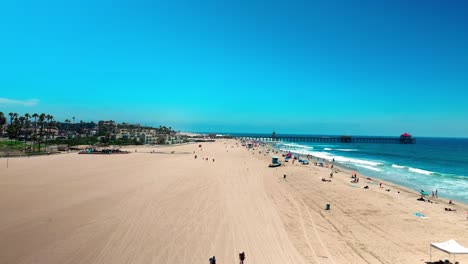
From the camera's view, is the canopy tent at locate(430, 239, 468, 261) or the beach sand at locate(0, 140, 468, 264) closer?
the canopy tent at locate(430, 239, 468, 261)

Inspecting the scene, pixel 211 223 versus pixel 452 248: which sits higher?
pixel 452 248

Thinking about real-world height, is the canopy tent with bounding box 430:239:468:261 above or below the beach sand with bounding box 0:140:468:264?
above

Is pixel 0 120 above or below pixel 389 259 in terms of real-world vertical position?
above

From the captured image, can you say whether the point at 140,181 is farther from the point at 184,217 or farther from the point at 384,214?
the point at 384,214

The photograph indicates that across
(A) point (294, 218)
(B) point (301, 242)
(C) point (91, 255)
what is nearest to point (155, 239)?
(C) point (91, 255)

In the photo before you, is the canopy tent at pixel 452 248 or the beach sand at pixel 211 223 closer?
the canopy tent at pixel 452 248

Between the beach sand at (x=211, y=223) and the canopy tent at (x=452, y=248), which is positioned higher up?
the canopy tent at (x=452, y=248)

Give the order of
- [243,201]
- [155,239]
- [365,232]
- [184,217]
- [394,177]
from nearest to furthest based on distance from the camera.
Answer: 1. [155,239]
2. [365,232]
3. [184,217]
4. [243,201]
5. [394,177]

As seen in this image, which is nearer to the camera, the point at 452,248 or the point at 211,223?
the point at 452,248
